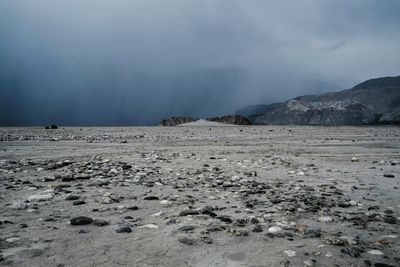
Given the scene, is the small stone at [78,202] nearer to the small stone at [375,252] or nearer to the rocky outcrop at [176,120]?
the small stone at [375,252]

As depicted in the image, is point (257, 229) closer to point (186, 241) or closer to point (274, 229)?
point (274, 229)

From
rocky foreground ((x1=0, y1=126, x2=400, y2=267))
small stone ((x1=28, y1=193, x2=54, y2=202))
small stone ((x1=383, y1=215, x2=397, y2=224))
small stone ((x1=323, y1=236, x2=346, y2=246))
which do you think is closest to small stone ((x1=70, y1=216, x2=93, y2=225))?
rocky foreground ((x1=0, y1=126, x2=400, y2=267))

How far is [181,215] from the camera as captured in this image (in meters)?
6.32

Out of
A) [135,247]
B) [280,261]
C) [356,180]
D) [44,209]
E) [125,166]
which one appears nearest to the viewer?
[280,261]

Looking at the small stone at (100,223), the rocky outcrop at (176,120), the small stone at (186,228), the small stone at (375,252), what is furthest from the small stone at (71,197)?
the rocky outcrop at (176,120)

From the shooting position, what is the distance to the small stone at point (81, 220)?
19.1 ft

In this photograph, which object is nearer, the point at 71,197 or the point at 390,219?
the point at 390,219

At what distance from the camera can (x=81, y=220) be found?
5863 millimetres

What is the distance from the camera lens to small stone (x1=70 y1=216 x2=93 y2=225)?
5.83m

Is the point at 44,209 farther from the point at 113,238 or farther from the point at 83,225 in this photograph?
the point at 113,238

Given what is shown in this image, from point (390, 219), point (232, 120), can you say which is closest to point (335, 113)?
point (232, 120)

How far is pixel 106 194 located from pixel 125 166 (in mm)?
4225

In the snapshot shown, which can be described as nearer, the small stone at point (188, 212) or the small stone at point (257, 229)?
the small stone at point (257, 229)

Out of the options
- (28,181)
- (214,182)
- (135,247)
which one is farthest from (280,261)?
(28,181)
